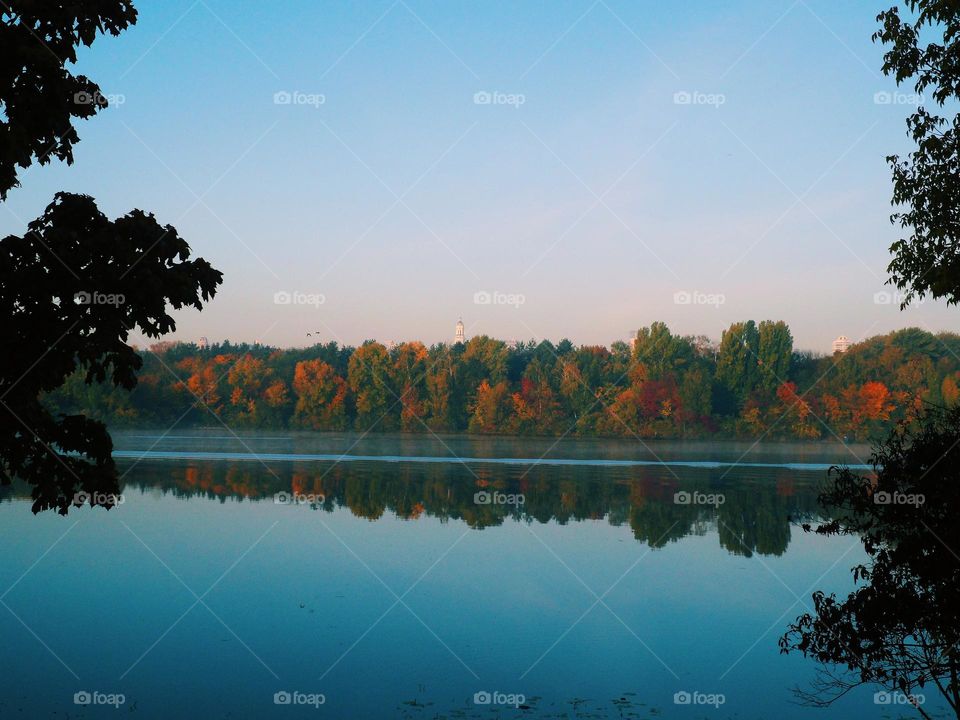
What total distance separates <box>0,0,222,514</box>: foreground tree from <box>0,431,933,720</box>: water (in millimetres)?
4058

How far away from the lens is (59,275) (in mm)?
7570

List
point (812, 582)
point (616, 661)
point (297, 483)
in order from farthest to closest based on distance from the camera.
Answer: point (297, 483)
point (812, 582)
point (616, 661)

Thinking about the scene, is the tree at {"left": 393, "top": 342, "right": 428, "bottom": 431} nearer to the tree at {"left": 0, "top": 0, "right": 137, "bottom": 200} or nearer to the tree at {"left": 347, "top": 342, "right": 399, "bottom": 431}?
the tree at {"left": 347, "top": 342, "right": 399, "bottom": 431}

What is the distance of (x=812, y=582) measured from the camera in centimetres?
1814

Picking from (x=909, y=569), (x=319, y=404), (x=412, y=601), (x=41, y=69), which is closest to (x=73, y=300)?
(x=41, y=69)

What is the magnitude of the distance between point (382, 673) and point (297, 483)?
23.4 meters

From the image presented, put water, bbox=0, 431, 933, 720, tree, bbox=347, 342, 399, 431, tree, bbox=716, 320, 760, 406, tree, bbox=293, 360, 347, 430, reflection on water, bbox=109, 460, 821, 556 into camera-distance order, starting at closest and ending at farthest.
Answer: water, bbox=0, 431, 933, 720 → reflection on water, bbox=109, 460, 821, 556 → tree, bbox=716, 320, 760, 406 → tree, bbox=293, 360, 347, 430 → tree, bbox=347, 342, 399, 431

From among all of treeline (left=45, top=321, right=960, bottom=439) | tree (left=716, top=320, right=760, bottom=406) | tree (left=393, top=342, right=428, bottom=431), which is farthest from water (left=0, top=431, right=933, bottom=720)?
tree (left=393, top=342, right=428, bottom=431)

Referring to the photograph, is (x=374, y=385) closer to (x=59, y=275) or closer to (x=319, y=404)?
(x=319, y=404)

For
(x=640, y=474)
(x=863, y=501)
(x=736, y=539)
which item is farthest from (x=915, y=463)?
(x=640, y=474)

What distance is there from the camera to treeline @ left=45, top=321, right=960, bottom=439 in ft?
236

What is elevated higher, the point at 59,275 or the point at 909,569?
the point at 59,275

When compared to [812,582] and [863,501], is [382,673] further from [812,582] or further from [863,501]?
[812,582]

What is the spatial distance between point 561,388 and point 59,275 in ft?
246
